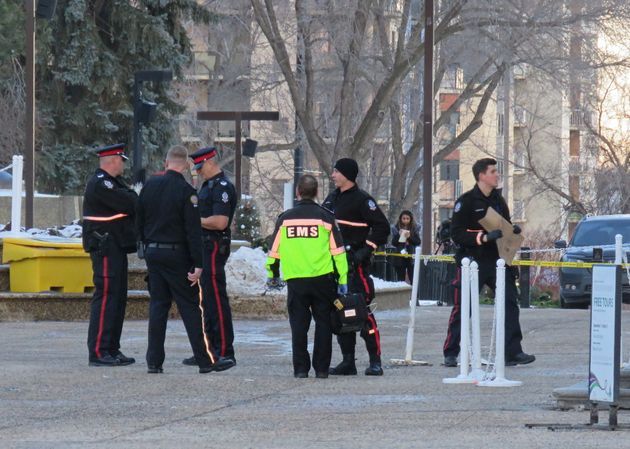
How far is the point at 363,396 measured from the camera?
1191cm

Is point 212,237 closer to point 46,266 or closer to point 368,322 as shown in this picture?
point 368,322

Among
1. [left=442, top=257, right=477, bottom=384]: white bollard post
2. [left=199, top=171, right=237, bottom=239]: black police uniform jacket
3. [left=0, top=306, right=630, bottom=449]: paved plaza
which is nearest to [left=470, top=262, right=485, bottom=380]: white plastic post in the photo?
[left=442, top=257, right=477, bottom=384]: white bollard post

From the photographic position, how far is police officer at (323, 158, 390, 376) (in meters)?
13.4

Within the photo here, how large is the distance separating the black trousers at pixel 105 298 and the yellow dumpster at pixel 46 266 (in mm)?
5882

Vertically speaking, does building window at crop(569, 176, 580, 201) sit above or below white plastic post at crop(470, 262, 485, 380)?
above

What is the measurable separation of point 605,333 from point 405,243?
56.2 ft

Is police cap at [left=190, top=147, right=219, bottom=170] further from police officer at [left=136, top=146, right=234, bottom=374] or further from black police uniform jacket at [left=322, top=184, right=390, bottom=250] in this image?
black police uniform jacket at [left=322, top=184, right=390, bottom=250]

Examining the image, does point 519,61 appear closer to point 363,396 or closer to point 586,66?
point 586,66

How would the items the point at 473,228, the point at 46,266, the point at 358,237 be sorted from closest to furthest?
1. the point at 358,237
2. the point at 473,228
3. the point at 46,266

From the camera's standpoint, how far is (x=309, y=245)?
13.0 meters

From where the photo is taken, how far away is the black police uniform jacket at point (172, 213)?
43.0 feet

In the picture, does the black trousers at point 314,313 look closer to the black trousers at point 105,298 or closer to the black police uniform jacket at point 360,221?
the black police uniform jacket at point 360,221

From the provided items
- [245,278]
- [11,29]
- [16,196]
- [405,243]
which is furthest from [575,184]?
[245,278]

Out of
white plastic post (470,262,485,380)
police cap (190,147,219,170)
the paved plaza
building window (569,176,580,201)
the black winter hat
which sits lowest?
the paved plaza
